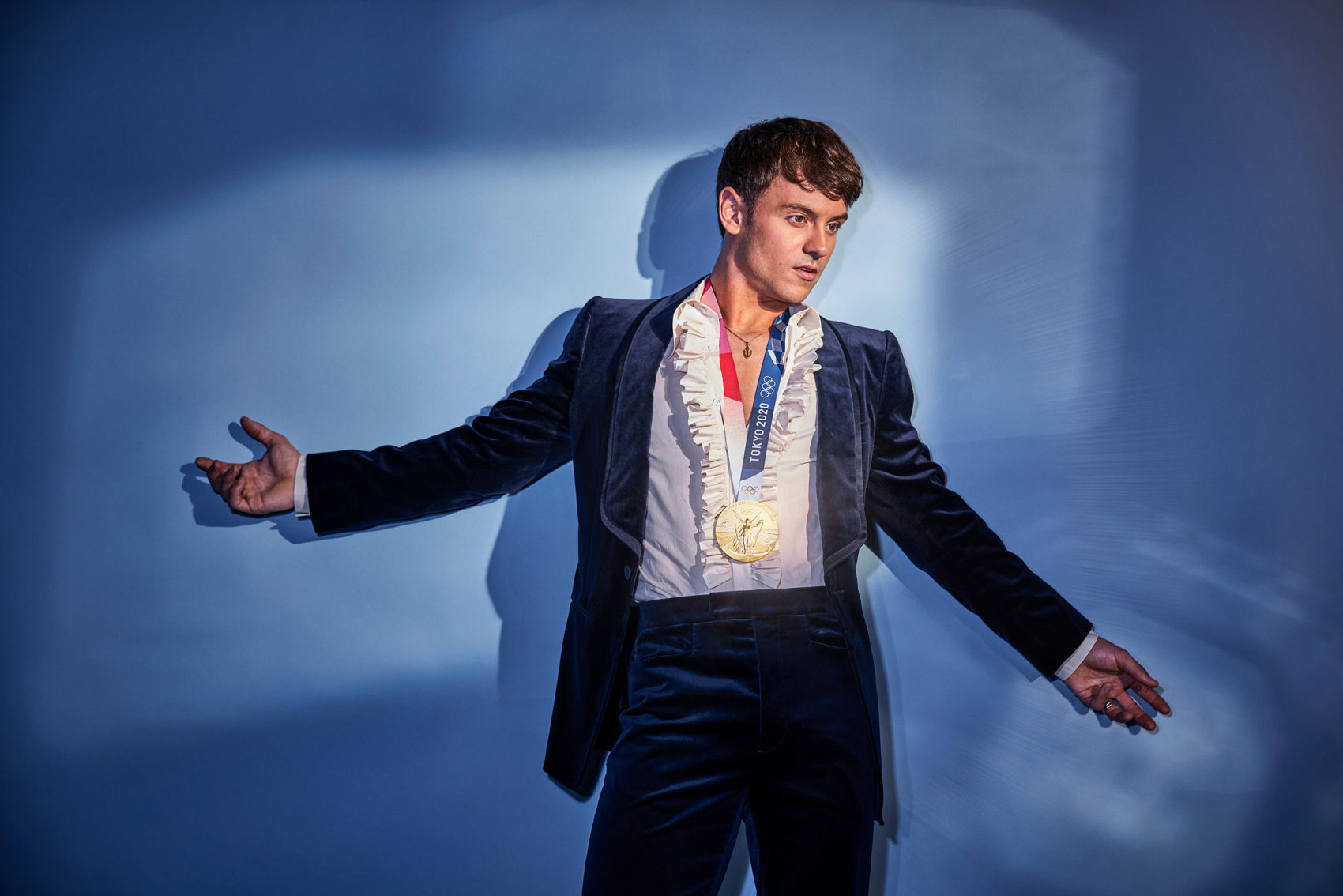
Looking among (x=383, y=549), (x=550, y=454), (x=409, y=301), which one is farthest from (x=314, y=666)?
(x=409, y=301)

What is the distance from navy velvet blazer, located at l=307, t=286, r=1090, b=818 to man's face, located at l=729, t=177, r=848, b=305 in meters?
0.17

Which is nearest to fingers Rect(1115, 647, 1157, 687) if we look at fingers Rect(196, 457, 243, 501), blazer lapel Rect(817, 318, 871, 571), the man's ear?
blazer lapel Rect(817, 318, 871, 571)

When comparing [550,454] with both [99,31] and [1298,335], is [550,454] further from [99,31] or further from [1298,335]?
[1298,335]

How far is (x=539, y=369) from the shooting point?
1.84 metres

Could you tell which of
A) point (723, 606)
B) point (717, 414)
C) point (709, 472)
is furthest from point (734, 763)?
point (717, 414)

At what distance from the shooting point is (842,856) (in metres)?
1.41

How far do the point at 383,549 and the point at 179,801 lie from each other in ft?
2.25

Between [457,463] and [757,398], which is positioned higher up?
[757,398]

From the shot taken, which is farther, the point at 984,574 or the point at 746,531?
the point at 984,574

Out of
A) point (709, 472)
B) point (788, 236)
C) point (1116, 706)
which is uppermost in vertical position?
point (788, 236)

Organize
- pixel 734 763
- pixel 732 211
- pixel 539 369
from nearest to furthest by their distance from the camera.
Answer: pixel 734 763, pixel 732 211, pixel 539 369

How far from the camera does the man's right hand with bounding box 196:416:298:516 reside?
1.55m

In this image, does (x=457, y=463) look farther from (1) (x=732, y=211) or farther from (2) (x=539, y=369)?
(1) (x=732, y=211)

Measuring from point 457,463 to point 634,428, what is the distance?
1.18ft
